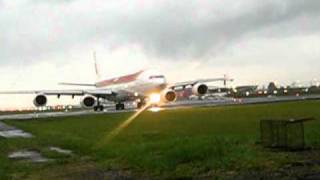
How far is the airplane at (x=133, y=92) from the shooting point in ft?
258

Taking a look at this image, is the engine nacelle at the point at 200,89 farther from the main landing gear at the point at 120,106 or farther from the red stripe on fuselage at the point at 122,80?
the main landing gear at the point at 120,106

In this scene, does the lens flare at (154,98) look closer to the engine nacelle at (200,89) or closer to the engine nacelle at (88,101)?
the engine nacelle at (200,89)

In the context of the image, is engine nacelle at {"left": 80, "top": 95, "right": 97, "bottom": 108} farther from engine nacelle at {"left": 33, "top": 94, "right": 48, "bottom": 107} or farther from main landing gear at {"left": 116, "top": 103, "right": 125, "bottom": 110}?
engine nacelle at {"left": 33, "top": 94, "right": 48, "bottom": 107}

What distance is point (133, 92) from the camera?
80.7 m

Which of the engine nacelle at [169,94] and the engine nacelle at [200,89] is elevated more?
the engine nacelle at [200,89]

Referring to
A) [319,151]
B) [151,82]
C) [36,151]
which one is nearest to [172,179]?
[319,151]

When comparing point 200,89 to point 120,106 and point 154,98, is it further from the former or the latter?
point 120,106

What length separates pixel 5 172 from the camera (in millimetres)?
21078

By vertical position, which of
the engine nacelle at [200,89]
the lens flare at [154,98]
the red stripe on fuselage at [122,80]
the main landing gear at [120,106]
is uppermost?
the red stripe on fuselage at [122,80]

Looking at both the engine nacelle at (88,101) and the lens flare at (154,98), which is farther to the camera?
the engine nacelle at (88,101)

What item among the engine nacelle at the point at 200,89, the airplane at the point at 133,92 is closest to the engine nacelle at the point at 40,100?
the airplane at the point at 133,92

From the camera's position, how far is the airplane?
78.8m

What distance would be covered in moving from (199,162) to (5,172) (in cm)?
652

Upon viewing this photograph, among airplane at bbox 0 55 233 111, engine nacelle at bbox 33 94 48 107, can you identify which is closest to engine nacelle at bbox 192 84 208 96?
airplane at bbox 0 55 233 111
